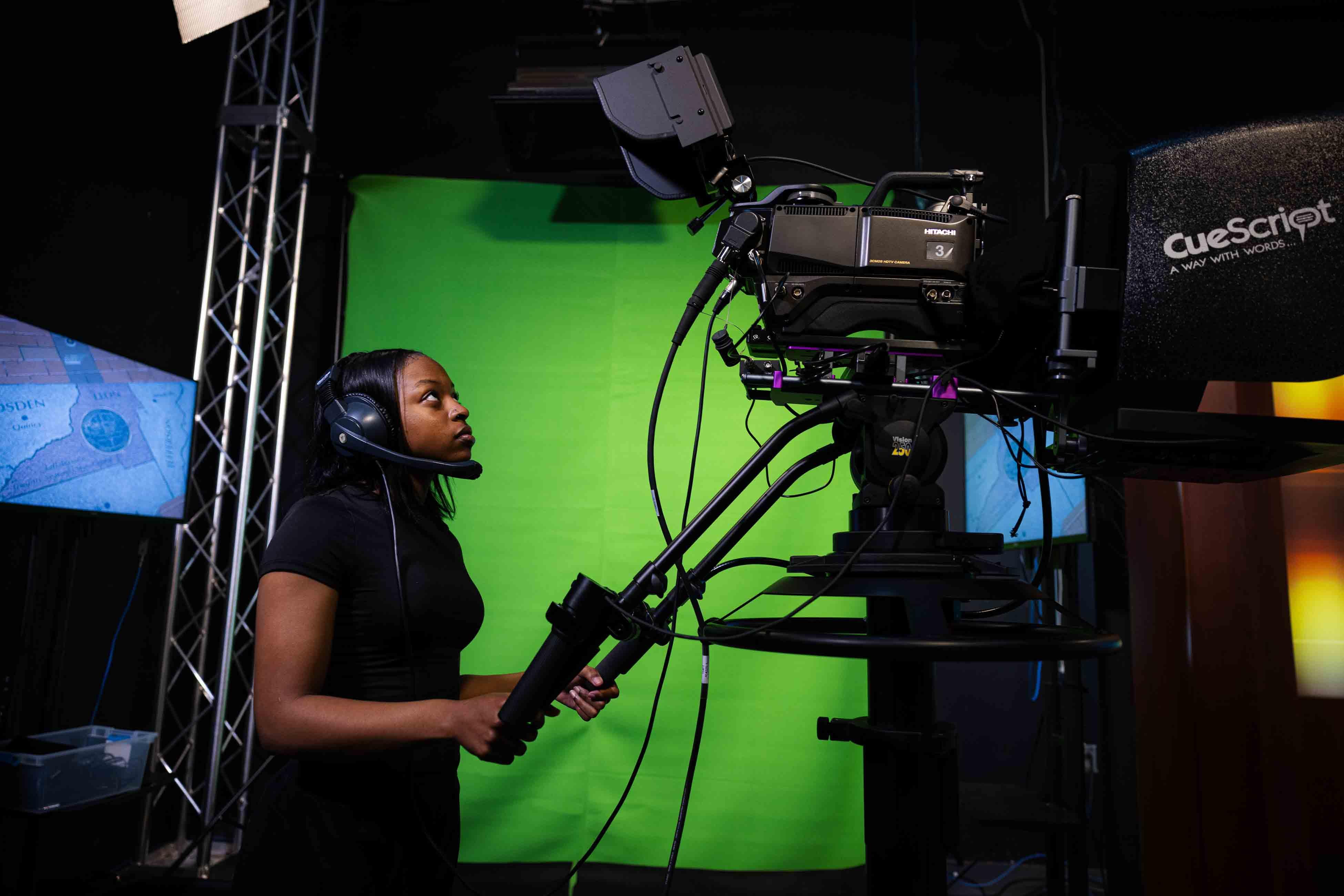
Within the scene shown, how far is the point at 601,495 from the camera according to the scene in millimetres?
2604

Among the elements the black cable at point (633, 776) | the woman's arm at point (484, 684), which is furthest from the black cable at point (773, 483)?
the woman's arm at point (484, 684)

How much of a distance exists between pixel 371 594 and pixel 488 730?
1.52 ft

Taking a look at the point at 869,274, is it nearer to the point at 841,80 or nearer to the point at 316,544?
the point at 316,544

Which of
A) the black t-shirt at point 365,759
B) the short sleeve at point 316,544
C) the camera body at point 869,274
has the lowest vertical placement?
the black t-shirt at point 365,759

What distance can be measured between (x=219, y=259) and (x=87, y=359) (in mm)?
868

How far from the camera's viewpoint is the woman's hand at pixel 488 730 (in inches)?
28.2

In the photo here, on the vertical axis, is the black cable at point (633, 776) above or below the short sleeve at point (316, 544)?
below

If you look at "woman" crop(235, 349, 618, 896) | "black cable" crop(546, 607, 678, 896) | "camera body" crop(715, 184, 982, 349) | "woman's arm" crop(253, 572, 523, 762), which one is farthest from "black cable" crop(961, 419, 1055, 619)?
"woman's arm" crop(253, 572, 523, 762)

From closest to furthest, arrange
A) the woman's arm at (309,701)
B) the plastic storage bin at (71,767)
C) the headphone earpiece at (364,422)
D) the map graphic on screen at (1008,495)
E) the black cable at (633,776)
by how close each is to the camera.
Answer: the black cable at (633,776) → the woman's arm at (309,701) → the headphone earpiece at (364,422) → the plastic storage bin at (71,767) → the map graphic on screen at (1008,495)

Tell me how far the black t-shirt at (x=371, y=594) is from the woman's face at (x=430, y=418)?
0.42ft

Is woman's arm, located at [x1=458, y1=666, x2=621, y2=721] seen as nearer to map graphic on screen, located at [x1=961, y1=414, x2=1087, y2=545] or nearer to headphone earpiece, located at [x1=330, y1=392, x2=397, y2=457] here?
headphone earpiece, located at [x1=330, y1=392, x2=397, y2=457]

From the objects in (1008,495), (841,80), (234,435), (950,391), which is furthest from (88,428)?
(841,80)

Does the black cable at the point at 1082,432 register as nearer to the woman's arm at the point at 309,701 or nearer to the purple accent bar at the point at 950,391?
the purple accent bar at the point at 950,391

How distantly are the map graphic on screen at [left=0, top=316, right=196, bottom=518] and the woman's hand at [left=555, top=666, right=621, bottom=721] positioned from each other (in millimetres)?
1663
